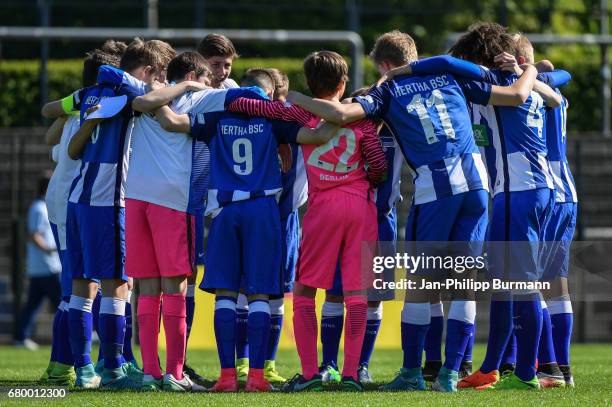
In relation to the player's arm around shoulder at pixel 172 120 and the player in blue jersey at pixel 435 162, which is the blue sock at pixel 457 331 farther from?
the player's arm around shoulder at pixel 172 120

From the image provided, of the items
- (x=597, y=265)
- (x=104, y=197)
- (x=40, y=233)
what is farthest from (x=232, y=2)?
(x=104, y=197)

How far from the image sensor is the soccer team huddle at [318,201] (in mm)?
7395

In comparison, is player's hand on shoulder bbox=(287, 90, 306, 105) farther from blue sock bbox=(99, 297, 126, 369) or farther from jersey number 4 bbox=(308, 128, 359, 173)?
blue sock bbox=(99, 297, 126, 369)

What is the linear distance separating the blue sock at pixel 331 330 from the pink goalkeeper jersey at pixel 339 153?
3.32ft

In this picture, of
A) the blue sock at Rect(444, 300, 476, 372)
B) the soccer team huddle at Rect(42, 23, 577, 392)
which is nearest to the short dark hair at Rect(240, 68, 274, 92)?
the soccer team huddle at Rect(42, 23, 577, 392)

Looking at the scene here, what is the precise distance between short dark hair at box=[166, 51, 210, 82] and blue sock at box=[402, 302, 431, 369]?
2.11 metres

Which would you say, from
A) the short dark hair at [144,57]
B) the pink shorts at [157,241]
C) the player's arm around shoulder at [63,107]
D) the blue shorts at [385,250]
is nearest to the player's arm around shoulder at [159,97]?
the short dark hair at [144,57]

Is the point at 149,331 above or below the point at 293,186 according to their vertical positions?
below

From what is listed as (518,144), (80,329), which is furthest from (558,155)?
(80,329)

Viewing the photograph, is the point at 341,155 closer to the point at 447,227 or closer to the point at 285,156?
the point at 285,156

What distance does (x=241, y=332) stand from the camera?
28.4 ft

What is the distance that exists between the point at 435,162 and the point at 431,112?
32 centimetres

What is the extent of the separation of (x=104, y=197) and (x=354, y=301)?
1.88 meters

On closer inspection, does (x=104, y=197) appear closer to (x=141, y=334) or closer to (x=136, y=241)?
(x=136, y=241)
